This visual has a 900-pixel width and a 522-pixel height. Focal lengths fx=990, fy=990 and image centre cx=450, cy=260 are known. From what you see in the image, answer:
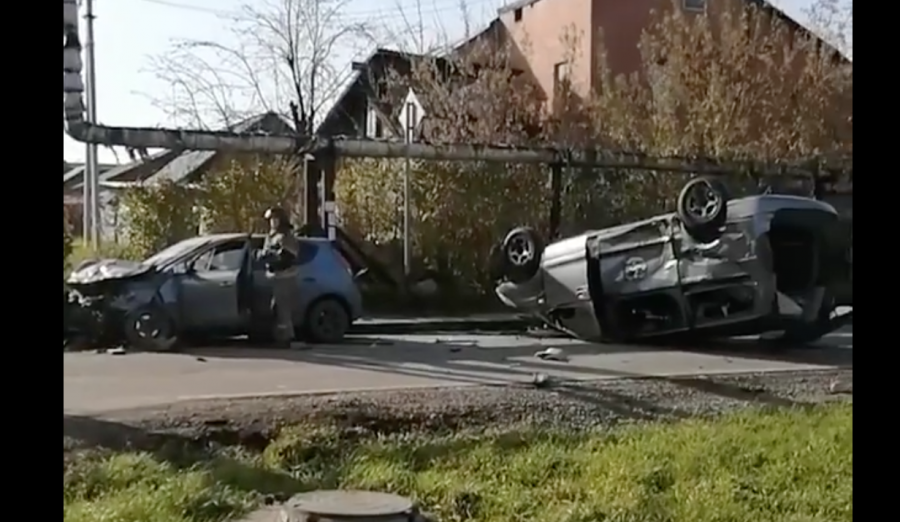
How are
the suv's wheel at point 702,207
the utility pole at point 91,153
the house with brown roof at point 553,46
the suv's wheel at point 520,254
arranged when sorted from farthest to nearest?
the suv's wheel at point 702,207
the suv's wheel at point 520,254
the house with brown roof at point 553,46
the utility pole at point 91,153

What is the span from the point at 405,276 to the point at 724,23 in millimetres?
1183

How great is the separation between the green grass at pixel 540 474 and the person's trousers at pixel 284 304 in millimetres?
248

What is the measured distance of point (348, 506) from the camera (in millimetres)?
2035

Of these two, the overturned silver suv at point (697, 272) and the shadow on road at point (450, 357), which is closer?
the shadow on road at point (450, 357)

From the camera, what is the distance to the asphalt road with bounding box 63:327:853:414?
2.08 meters

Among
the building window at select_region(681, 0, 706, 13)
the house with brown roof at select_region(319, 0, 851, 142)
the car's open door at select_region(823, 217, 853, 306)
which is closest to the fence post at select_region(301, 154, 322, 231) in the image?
the house with brown roof at select_region(319, 0, 851, 142)

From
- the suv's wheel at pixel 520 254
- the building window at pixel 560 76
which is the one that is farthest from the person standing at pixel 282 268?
the building window at pixel 560 76

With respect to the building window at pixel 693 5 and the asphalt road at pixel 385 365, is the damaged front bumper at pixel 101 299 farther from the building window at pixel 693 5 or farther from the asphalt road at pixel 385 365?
the building window at pixel 693 5

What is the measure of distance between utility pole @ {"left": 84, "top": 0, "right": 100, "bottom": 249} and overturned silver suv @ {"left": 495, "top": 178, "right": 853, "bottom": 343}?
1.04 m

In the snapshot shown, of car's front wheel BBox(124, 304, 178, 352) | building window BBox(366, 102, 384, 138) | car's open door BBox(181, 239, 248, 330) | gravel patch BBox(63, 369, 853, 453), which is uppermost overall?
building window BBox(366, 102, 384, 138)

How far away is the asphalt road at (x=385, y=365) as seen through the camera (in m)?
2.08

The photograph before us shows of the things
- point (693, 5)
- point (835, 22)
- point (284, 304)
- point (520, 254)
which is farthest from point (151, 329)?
point (835, 22)

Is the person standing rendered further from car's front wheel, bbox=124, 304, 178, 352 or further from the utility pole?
the utility pole
